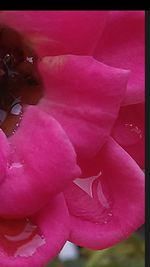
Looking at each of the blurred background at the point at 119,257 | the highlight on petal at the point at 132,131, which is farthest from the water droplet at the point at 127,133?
the blurred background at the point at 119,257

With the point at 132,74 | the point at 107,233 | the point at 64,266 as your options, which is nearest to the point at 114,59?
the point at 132,74

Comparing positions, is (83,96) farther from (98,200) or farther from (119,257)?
(119,257)

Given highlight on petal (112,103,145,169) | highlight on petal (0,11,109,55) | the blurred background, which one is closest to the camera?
highlight on petal (0,11,109,55)

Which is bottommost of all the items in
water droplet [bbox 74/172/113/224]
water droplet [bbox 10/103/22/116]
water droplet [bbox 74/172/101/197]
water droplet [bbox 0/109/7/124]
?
water droplet [bbox 74/172/113/224]

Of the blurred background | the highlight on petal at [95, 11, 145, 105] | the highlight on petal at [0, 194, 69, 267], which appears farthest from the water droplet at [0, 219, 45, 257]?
the blurred background

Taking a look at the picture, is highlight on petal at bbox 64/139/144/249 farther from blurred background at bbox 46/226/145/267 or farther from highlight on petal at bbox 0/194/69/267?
blurred background at bbox 46/226/145/267

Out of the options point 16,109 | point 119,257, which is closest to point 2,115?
point 16,109
